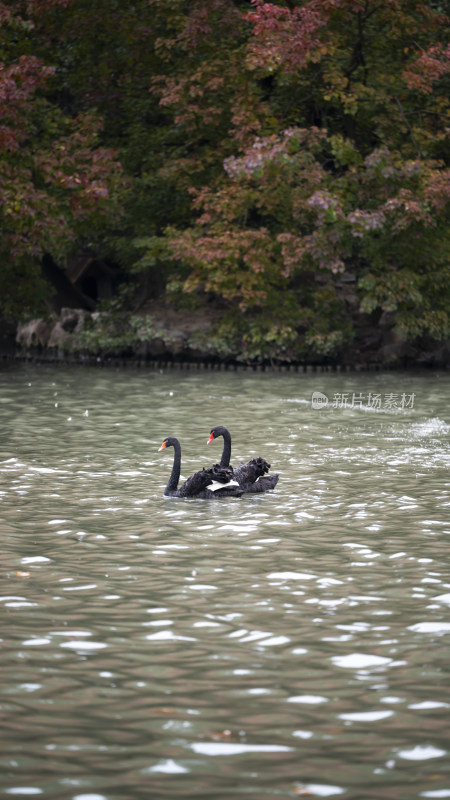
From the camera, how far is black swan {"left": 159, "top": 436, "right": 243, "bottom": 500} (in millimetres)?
13359

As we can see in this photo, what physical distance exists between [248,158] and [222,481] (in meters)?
20.1

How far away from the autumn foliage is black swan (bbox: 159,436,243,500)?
19.7 metres

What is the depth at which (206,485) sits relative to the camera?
44.2ft

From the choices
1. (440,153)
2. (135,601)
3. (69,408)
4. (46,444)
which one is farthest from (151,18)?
(135,601)

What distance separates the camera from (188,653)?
7680mm

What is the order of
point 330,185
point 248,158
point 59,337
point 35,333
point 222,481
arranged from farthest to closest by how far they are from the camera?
point 35,333, point 59,337, point 330,185, point 248,158, point 222,481

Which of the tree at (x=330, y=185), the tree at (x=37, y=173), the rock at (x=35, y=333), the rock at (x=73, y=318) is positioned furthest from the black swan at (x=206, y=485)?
the rock at (x=35, y=333)

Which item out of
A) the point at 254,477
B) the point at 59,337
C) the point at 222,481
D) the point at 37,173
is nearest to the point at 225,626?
the point at 222,481

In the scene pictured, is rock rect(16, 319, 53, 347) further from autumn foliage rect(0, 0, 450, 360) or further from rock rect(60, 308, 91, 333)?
autumn foliage rect(0, 0, 450, 360)

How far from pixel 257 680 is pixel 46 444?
1116 cm

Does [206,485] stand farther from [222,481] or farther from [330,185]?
[330,185]

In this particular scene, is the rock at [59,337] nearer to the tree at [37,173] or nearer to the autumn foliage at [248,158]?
the tree at [37,173]

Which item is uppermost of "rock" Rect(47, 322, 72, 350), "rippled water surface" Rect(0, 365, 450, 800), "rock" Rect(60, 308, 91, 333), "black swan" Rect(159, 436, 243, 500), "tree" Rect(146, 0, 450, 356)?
"tree" Rect(146, 0, 450, 356)

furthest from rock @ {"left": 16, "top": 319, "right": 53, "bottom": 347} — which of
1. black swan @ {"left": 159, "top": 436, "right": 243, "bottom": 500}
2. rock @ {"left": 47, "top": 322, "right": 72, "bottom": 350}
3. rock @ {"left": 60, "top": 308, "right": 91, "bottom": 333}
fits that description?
black swan @ {"left": 159, "top": 436, "right": 243, "bottom": 500}
